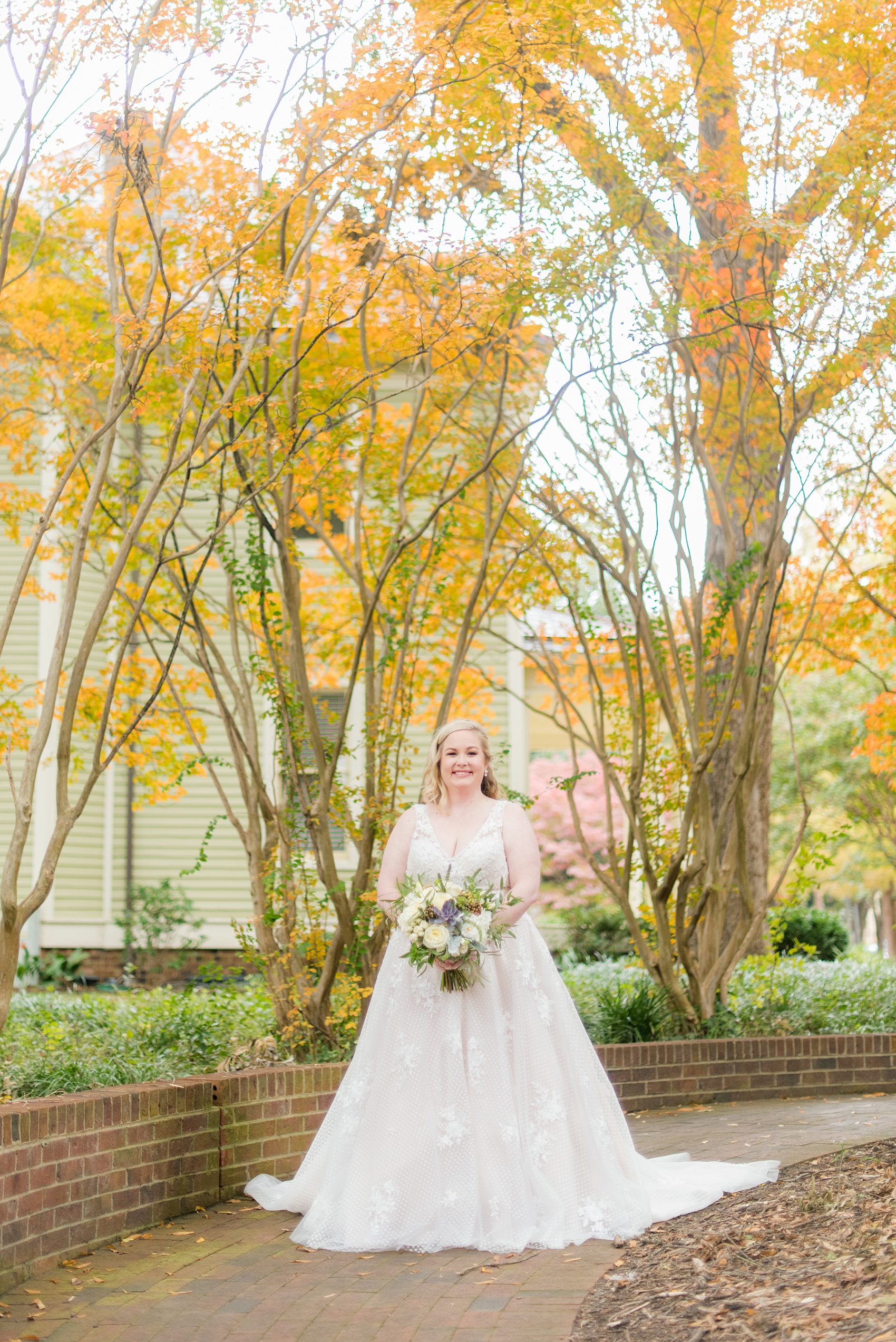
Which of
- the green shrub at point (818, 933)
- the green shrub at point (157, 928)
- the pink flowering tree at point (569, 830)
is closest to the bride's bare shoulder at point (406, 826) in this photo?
the green shrub at point (157, 928)

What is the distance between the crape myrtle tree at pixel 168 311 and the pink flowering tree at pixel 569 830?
697 inches

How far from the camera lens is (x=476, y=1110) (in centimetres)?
523

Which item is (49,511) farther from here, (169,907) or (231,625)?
(169,907)

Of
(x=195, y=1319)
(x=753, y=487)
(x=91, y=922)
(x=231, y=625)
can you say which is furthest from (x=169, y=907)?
(x=195, y=1319)

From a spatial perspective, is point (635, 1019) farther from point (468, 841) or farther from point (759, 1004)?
point (468, 841)

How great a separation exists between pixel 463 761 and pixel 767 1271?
7.33 ft

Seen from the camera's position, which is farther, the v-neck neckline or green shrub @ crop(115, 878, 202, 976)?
green shrub @ crop(115, 878, 202, 976)

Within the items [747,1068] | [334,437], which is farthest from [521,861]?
[747,1068]

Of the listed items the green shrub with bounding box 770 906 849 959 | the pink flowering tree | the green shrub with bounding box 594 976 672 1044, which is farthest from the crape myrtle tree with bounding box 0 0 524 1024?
the pink flowering tree

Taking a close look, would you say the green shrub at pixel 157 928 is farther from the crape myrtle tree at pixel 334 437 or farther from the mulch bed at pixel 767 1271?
the mulch bed at pixel 767 1271

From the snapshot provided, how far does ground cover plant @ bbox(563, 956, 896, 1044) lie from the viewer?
29.8 feet

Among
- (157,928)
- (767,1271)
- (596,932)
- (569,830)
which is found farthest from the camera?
(569,830)

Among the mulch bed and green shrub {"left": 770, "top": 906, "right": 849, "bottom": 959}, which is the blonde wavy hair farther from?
green shrub {"left": 770, "top": 906, "right": 849, "bottom": 959}

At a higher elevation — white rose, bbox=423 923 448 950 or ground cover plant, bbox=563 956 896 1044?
white rose, bbox=423 923 448 950
